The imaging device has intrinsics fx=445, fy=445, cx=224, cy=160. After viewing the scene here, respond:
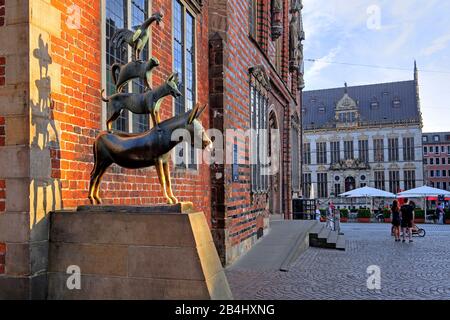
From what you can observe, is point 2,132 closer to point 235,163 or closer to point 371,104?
point 235,163

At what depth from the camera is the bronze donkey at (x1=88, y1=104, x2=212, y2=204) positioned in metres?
4.60

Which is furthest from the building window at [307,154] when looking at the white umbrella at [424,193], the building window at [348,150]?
the white umbrella at [424,193]

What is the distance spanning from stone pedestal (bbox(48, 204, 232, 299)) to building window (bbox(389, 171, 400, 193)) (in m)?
74.1

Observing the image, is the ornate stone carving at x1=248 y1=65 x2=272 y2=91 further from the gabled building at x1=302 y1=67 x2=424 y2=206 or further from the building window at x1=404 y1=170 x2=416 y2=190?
the building window at x1=404 y1=170 x2=416 y2=190

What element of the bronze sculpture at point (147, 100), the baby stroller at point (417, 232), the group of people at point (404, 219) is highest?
the bronze sculpture at point (147, 100)

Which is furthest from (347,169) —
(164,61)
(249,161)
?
(164,61)

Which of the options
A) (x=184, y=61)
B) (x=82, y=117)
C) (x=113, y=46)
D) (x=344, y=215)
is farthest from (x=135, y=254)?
(x=344, y=215)

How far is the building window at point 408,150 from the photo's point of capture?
237ft

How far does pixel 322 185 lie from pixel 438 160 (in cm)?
2965

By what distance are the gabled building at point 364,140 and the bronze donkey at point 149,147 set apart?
6785 cm

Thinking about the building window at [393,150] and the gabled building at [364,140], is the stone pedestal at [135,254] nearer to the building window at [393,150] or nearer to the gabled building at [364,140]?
the gabled building at [364,140]

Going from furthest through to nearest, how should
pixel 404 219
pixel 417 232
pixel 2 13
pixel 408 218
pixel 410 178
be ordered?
pixel 410 178 → pixel 417 232 → pixel 404 219 → pixel 408 218 → pixel 2 13

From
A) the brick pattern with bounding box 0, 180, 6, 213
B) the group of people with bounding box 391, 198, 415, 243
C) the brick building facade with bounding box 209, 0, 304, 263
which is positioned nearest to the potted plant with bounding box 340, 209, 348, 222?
the group of people with bounding box 391, 198, 415, 243

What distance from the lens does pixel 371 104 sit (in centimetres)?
7625
